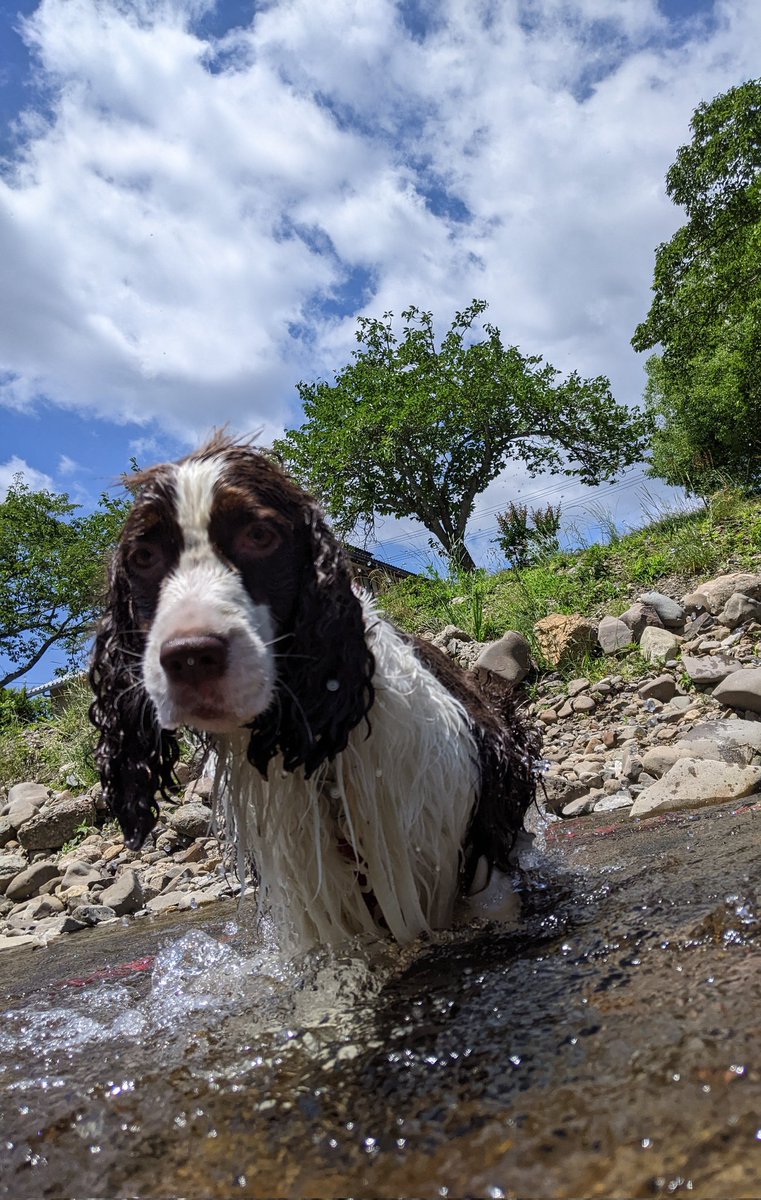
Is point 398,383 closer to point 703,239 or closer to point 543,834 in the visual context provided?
point 703,239

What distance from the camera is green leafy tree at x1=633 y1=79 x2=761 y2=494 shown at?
70.8ft

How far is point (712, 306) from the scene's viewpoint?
916 inches

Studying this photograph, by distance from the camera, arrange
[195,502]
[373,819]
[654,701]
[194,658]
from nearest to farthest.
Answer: [194,658]
[195,502]
[373,819]
[654,701]

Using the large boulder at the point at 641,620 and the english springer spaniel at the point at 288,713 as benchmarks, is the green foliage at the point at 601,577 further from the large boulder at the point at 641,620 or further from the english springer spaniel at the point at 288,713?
the english springer spaniel at the point at 288,713

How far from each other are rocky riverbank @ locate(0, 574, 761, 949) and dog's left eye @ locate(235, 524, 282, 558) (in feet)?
6.29

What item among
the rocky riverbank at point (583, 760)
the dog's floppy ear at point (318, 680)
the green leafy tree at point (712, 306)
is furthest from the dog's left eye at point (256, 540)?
the green leafy tree at point (712, 306)

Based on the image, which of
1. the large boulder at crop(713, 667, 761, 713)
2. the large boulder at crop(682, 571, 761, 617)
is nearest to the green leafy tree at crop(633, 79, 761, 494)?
the large boulder at crop(682, 571, 761, 617)

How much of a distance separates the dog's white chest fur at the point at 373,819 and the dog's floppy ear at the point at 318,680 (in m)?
0.16

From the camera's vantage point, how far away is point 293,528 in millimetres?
2549

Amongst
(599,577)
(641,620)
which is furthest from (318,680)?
(599,577)

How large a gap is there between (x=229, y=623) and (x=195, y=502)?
49 cm

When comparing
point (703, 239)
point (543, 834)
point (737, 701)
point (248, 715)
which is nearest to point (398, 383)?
point (703, 239)

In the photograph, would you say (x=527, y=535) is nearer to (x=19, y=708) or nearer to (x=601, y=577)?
(x=601, y=577)

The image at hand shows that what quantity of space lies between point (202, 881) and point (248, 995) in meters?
3.53
